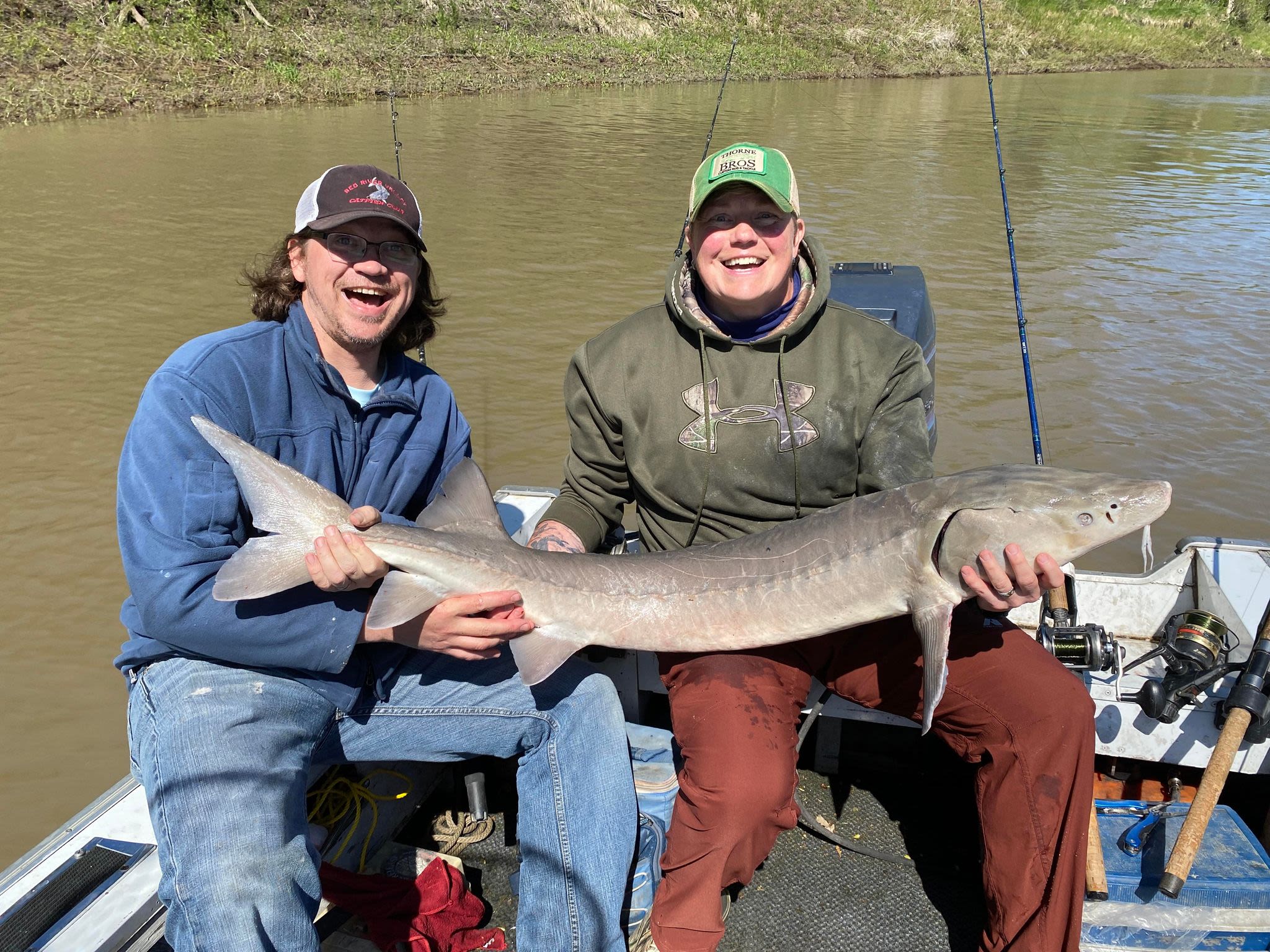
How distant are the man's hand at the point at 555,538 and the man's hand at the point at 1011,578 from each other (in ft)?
4.29

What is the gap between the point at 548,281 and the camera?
1019cm

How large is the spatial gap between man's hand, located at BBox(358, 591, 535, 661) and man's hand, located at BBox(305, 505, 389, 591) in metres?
0.16

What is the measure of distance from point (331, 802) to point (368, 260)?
5.75 feet

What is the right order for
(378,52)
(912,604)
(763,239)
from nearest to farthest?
(912,604), (763,239), (378,52)

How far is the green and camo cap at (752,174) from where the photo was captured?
9.42ft

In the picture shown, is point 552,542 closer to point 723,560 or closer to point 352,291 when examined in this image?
point 723,560

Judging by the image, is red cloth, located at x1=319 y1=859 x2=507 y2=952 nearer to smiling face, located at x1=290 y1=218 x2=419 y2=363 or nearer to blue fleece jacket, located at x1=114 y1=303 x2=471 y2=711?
blue fleece jacket, located at x1=114 y1=303 x2=471 y2=711

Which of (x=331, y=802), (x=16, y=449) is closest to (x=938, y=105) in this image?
(x=16, y=449)

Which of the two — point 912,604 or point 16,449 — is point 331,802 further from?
point 16,449

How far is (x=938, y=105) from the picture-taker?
85.7 feet

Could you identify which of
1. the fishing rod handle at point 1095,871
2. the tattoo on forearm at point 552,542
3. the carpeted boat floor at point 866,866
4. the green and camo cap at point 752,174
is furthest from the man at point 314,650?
the fishing rod handle at point 1095,871

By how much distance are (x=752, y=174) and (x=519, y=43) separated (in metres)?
28.8

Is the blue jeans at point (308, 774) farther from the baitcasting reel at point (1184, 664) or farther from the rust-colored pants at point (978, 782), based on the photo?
the baitcasting reel at point (1184, 664)

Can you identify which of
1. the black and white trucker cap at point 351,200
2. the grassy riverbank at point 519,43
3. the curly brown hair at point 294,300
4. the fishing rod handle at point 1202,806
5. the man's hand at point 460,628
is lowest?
the fishing rod handle at point 1202,806
